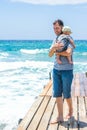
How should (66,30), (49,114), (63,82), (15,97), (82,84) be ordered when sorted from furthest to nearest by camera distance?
1. (15,97)
2. (82,84)
3. (49,114)
4. (63,82)
5. (66,30)

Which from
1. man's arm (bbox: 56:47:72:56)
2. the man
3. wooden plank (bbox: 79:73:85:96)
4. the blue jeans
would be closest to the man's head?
the man

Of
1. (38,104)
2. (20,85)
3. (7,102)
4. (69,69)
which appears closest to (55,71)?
(69,69)

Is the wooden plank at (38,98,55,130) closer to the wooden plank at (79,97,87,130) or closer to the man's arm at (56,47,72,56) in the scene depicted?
the wooden plank at (79,97,87,130)

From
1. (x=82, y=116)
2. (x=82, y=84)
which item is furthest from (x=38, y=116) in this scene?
(x=82, y=84)

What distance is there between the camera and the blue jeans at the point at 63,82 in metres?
6.44

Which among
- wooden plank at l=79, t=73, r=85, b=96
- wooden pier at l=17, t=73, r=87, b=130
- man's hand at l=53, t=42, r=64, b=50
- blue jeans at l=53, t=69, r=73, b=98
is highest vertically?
man's hand at l=53, t=42, r=64, b=50

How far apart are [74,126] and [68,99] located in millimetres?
497

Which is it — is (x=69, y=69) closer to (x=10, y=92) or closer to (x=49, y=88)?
(x=49, y=88)

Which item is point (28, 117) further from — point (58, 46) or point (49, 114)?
point (58, 46)

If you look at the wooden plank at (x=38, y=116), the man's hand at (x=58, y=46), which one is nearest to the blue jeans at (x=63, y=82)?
the man's hand at (x=58, y=46)

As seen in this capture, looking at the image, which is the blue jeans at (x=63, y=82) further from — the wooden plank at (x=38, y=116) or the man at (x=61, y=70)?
the wooden plank at (x=38, y=116)

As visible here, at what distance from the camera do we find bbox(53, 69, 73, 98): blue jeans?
21.1 ft

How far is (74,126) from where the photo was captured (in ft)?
21.8

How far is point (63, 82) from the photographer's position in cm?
645
